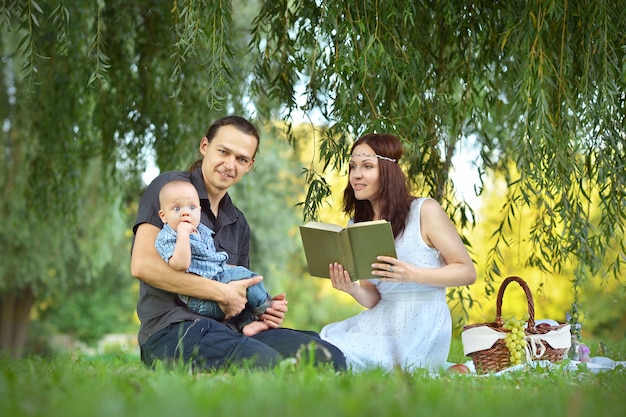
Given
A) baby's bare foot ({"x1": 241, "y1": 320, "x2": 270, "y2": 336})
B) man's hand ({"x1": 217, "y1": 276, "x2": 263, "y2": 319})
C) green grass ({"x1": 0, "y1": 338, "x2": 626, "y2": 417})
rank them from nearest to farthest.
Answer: green grass ({"x1": 0, "y1": 338, "x2": 626, "y2": 417}) < man's hand ({"x1": 217, "y1": 276, "x2": 263, "y2": 319}) < baby's bare foot ({"x1": 241, "y1": 320, "x2": 270, "y2": 336})

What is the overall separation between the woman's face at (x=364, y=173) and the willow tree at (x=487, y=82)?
191 millimetres

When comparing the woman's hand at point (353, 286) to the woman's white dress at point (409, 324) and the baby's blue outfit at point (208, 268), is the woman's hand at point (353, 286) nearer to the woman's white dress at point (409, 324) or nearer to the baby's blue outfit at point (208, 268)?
the woman's white dress at point (409, 324)

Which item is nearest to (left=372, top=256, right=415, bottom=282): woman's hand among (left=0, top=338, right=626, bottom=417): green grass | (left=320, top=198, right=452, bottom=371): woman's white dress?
(left=320, top=198, right=452, bottom=371): woman's white dress

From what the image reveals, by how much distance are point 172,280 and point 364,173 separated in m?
1.19

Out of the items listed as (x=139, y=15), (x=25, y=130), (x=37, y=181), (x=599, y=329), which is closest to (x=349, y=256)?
(x=139, y=15)

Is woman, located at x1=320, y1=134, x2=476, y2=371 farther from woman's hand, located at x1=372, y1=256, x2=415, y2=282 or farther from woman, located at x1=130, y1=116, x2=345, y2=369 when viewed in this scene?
woman, located at x1=130, y1=116, x2=345, y2=369

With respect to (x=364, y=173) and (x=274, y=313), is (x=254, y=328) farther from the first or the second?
(x=364, y=173)

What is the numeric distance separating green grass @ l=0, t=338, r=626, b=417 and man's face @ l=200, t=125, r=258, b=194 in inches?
48.3

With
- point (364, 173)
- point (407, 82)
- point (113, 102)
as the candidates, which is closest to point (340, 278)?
point (364, 173)

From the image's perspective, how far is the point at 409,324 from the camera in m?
4.14

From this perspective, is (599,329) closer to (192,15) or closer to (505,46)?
(505,46)

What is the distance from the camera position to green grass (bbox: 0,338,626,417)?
6.39ft

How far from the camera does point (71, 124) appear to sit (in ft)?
23.2

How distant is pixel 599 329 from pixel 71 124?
13.0m
